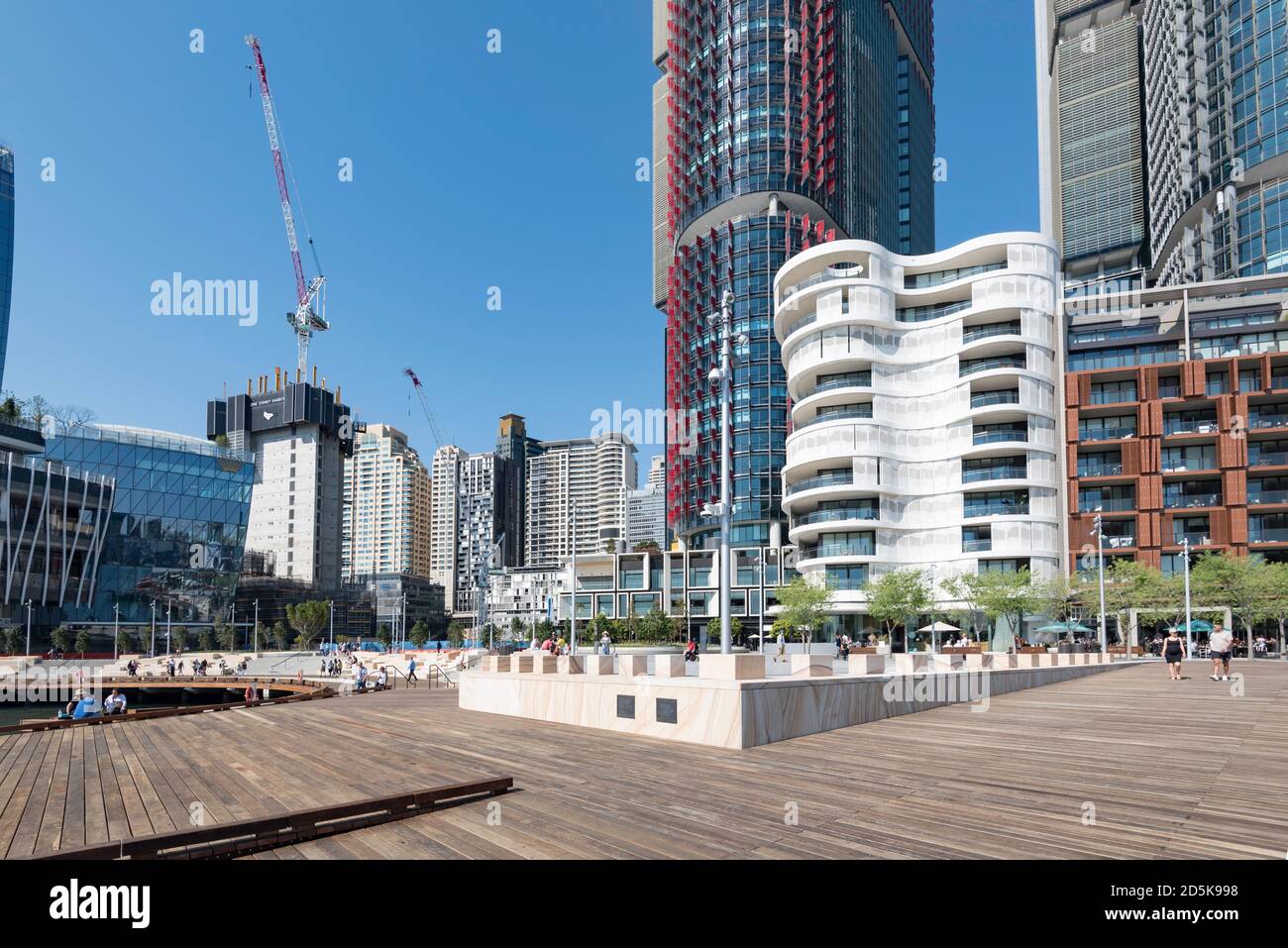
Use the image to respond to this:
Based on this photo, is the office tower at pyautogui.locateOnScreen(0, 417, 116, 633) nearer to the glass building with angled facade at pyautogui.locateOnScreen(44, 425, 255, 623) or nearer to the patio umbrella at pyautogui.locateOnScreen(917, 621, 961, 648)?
the glass building with angled facade at pyautogui.locateOnScreen(44, 425, 255, 623)

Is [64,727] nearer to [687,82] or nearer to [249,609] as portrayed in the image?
[687,82]

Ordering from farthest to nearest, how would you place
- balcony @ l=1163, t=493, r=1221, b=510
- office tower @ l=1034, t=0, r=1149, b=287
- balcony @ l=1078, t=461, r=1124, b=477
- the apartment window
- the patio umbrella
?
office tower @ l=1034, t=0, r=1149, b=287
the apartment window
balcony @ l=1078, t=461, r=1124, b=477
balcony @ l=1163, t=493, r=1221, b=510
the patio umbrella

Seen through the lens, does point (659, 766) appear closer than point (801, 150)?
Yes

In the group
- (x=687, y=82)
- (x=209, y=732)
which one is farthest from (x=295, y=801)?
(x=687, y=82)

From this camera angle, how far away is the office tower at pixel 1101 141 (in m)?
158

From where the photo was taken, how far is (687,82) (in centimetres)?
12394

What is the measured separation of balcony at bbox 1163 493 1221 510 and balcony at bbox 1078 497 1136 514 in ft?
9.41

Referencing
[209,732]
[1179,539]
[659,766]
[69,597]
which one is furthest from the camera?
[69,597]

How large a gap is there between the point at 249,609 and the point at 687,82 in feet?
366

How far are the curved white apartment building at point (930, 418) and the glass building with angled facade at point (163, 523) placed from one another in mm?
87473

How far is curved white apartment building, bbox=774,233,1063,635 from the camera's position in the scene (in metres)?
76.2

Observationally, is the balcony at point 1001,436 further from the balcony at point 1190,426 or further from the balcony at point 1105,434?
the balcony at point 1190,426

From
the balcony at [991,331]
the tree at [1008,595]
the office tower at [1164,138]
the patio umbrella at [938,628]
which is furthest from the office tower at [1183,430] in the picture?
the patio umbrella at [938,628]

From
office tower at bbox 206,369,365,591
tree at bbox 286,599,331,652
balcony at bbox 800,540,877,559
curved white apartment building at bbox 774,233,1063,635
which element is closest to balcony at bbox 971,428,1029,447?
curved white apartment building at bbox 774,233,1063,635
